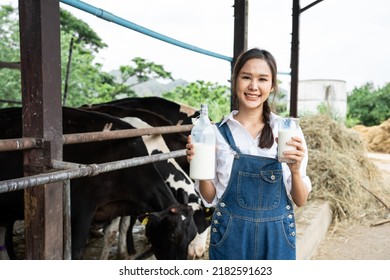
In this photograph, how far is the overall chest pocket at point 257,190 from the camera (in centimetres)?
170

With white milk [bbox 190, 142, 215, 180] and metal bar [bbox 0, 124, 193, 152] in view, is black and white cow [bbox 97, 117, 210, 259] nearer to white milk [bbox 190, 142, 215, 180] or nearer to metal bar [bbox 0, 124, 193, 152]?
metal bar [bbox 0, 124, 193, 152]

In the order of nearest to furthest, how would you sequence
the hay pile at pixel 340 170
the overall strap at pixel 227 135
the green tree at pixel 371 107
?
the overall strap at pixel 227 135 → the hay pile at pixel 340 170 → the green tree at pixel 371 107

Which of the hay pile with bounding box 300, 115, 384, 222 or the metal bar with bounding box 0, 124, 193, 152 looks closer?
the metal bar with bounding box 0, 124, 193, 152

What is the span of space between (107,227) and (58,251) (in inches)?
85.9

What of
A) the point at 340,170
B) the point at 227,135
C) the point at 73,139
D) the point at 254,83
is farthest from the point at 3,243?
the point at 340,170

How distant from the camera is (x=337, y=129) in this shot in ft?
23.1

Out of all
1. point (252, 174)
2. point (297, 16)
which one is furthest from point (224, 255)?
point (297, 16)

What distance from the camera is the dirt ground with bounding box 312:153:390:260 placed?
4.10m

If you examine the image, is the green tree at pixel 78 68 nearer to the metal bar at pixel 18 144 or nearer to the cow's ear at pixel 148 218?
the cow's ear at pixel 148 218

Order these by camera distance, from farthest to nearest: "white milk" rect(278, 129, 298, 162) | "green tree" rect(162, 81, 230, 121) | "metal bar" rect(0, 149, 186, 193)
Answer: "green tree" rect(162, 81, 230, 121) < "white milk" rect(278, 129, 298, 162) < "metal bar" rect(0, 149, 186, 193)

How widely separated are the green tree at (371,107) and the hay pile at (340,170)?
12716 millimetres

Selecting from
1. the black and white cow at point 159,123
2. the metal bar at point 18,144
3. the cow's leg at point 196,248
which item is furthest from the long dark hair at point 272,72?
the black and white cow at point 159,123

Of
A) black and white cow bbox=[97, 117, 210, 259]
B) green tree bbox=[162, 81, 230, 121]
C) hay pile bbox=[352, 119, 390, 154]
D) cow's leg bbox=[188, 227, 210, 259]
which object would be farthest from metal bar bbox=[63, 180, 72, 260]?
hay pile bbox=[352, 119, 390, 154]

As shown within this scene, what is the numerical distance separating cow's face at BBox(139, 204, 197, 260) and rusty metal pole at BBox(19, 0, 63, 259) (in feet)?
4.50
